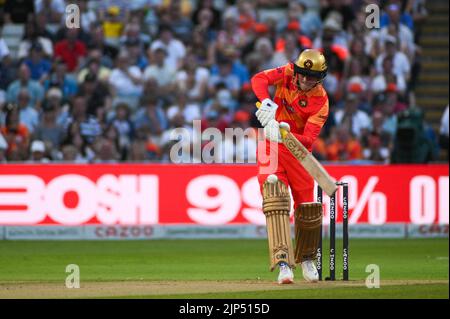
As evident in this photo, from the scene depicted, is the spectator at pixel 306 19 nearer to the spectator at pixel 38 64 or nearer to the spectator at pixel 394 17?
the spectator at pixel 394 17

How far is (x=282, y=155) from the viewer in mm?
12391

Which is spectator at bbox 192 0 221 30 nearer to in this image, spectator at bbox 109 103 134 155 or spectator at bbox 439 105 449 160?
spectator at bbox 109 103 134 155

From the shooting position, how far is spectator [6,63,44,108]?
22141 mm

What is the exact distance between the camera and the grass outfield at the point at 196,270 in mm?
11820

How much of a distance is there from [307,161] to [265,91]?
2.94 ft

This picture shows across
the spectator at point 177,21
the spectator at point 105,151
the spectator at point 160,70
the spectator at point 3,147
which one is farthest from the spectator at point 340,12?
the spectator at point 3,147

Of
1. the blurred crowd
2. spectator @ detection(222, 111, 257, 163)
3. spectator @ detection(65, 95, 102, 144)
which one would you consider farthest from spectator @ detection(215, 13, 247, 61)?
spectator @ detection(65, 95, 102, 144)

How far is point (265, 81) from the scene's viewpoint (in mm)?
12430

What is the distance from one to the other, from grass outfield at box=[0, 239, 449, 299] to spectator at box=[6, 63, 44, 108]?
3.73m

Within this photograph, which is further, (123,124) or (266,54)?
(266,54)

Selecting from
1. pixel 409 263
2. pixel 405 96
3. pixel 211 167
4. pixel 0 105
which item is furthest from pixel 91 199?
pixel 405 96

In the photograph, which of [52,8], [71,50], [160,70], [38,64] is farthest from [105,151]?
[52,8]

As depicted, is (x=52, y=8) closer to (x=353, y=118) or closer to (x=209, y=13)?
(x=209, y=13)

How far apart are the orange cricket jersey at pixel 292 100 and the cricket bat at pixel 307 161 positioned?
11.7 inches
